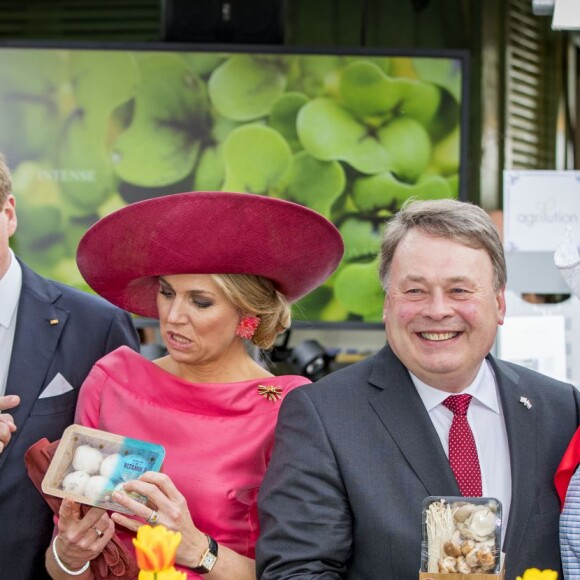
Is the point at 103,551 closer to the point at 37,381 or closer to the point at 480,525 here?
the point at 37,381

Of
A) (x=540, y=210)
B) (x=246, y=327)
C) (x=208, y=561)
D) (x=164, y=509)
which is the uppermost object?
(x=540, y=210)

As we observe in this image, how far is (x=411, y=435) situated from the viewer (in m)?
2.35

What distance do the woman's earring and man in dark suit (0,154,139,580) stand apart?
0.49 meters

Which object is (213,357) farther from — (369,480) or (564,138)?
(564,138)

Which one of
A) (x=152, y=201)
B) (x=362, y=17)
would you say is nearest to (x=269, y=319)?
(x=152, y=201)

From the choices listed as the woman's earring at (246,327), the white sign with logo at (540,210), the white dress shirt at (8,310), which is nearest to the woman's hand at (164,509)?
the woman's earring at (246,327)

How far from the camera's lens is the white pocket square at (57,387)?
286 cm

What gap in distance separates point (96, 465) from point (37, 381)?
2.05ft

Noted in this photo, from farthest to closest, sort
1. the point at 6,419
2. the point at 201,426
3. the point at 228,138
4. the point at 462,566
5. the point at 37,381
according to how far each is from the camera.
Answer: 1. the point at 228,138
2. the point at 37,381
3. the point at 201,426
4. the point at 6,419
5. the point at 462,566

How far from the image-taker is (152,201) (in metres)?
2.53

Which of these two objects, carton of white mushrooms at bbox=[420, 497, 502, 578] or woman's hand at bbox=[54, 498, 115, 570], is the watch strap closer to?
woman's hand at bbox=[54, 498, 115, 570]

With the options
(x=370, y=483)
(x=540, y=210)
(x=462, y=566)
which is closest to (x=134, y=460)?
(x=370, y=483)

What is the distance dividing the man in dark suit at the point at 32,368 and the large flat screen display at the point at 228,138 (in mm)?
1960

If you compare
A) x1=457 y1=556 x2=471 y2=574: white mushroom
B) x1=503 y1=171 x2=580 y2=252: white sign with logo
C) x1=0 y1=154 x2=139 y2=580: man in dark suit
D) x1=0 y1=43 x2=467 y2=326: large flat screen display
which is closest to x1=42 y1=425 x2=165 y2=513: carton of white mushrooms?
x1=0 y1=154 x2=139 y2=580: man in dark suit
